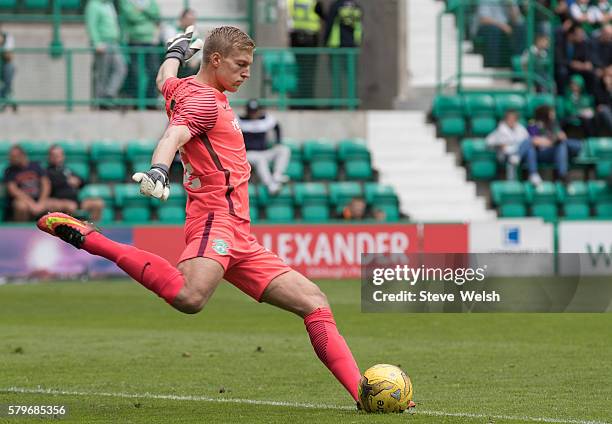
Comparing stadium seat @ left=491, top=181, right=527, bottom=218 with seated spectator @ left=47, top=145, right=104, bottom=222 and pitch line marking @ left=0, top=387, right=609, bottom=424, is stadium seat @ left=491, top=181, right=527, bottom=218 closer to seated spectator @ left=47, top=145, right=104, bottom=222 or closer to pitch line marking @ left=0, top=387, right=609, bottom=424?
seated spectator @ left=47, top=145, right=104, bottom=222

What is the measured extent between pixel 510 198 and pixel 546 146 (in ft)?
4.05

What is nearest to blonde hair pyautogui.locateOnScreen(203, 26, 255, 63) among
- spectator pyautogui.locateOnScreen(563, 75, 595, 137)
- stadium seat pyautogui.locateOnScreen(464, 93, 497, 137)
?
stadium seat pyautogui.locateOnScreen(464, 93, 497, 137)

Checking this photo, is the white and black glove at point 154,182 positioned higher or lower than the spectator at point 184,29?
lower

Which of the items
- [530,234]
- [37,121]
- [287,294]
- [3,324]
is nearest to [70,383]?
[287,294]

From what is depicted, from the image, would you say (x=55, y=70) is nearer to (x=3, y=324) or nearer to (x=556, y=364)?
(x=3, y=324)

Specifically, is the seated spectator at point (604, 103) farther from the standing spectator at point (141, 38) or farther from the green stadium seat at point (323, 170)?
the standing spectator at point (141, 38)

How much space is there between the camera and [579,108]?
1022 inches

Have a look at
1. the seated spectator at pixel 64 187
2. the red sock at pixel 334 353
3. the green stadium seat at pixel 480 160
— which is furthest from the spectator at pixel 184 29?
the red sock at pixel 334 353

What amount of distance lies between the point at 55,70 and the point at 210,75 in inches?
665

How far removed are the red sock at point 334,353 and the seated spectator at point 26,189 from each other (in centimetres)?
1328

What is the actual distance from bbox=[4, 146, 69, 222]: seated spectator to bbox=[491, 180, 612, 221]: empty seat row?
746 centimetres

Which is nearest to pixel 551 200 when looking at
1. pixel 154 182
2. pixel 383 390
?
pixel 383 390

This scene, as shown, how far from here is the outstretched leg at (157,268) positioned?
306 inches

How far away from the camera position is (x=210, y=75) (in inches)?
318
